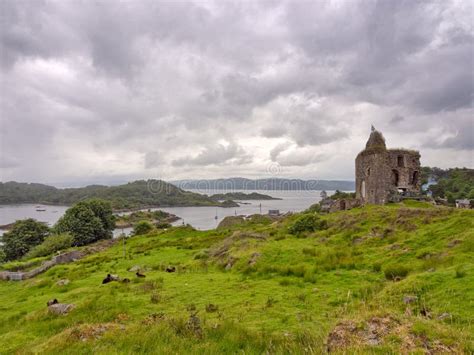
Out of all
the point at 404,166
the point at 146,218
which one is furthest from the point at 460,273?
the point at 146,218

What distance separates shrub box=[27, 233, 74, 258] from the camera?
47312 mm

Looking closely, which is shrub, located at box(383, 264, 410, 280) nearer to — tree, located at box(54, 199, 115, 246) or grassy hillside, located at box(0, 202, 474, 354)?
grassy hillside, located at box(0, 202, 474, 354)

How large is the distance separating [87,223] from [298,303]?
6047 centimetres

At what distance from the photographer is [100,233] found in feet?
207

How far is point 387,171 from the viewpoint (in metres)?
27.9

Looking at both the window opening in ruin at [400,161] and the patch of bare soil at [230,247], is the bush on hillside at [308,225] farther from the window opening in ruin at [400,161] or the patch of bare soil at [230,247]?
the window opening in ruin at [400,161]

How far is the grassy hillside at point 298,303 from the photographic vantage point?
5.35 metres

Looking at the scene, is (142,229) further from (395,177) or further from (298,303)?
(298,303)

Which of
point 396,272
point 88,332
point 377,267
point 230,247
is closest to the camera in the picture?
point 88,332

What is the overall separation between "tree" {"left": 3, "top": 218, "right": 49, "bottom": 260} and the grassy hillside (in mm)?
46020

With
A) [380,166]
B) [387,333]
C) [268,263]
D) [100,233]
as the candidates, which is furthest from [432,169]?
[387,333]

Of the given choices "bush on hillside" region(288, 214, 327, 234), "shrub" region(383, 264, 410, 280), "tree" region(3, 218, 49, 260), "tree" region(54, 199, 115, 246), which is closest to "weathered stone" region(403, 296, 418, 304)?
"shrub" region(383, 264, 410, 280)

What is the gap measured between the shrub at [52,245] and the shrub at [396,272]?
50626 mm

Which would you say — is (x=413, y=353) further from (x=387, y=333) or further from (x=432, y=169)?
(x=432, y=169)
